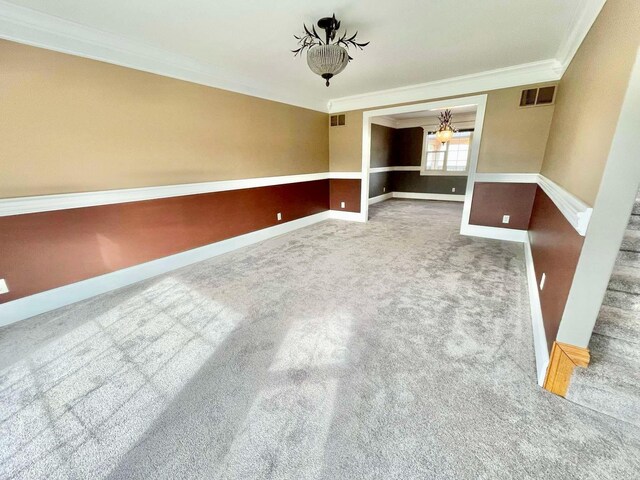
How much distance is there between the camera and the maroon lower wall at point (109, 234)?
7.01ft

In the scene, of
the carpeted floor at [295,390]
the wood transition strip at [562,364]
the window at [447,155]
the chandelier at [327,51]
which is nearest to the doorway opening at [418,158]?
the window at [447,155]

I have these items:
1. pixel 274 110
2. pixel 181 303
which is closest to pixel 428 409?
pixel 181 303

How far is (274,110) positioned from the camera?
161 inches

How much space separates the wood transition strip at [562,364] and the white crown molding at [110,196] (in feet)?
11.7

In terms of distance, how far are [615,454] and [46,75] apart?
14.1 feet

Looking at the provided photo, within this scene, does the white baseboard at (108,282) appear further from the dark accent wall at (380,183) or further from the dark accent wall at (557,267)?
the dark accent wall at (380,183)

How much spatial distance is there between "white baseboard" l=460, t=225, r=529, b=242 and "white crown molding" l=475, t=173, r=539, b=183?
0.73 metres

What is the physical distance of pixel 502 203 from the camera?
3932mm

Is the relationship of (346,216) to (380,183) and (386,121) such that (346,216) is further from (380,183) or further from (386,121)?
(386,121)

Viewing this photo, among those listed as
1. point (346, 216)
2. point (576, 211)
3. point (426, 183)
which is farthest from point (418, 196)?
point (576, 211)

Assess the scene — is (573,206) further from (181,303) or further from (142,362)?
(181,303)

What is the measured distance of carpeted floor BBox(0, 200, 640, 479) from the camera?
112 centimetres

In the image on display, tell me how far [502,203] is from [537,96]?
144 centimetres

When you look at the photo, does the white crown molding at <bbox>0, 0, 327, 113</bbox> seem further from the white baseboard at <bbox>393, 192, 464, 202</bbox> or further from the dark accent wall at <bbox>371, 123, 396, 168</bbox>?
the white baseboard at <bbox>393, 192, 464, 202</bbox>
